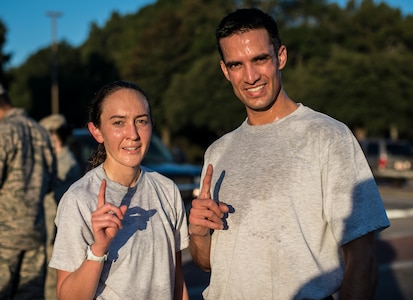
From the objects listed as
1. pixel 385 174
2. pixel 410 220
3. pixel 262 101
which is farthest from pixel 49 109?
pixel 262 101

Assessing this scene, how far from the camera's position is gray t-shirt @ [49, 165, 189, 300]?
2922 millimetres

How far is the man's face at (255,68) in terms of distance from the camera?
3.22 m

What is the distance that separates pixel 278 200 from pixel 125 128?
2.40 ft

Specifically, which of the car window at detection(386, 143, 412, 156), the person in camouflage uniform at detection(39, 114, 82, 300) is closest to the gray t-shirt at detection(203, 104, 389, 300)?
the person in camouflage uniform at detection(39, 114, 82, 300)

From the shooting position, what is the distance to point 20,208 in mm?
5586

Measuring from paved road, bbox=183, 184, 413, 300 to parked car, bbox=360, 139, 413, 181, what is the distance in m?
10.4

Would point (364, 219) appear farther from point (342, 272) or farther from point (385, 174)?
point (385, 174)

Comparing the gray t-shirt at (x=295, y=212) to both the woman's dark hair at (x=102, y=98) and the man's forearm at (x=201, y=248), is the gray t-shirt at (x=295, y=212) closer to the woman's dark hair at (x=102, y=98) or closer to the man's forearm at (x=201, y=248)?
the man's forearm at (x=201, y=248)

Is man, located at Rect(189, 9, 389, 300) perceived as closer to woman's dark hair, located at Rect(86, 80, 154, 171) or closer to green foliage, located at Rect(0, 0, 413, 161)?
woman's dark hair, located at Rect(86, 80, 154, 171)

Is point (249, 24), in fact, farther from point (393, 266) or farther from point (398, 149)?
point (398, 149)

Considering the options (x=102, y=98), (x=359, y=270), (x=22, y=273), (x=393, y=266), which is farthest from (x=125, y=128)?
(x=393, y=266)

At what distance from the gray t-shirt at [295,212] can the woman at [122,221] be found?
266 mm

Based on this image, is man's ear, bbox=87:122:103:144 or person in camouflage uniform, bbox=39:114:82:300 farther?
person in camouflage uniform, bbox=39:114:82:300

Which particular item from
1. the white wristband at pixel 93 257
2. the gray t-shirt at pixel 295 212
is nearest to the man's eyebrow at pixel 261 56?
the gray t-shirt at pixel 295 212
